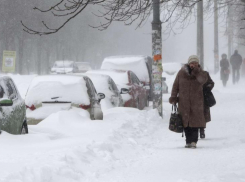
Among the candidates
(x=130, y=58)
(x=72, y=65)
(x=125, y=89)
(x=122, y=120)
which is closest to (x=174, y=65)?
(x=72, y=65)

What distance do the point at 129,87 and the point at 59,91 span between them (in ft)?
17.3

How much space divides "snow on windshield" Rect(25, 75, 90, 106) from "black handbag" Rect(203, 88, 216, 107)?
8.11ft

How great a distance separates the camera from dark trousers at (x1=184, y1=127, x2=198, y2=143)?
937 cm

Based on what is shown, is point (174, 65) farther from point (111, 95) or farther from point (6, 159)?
point (6, 159)

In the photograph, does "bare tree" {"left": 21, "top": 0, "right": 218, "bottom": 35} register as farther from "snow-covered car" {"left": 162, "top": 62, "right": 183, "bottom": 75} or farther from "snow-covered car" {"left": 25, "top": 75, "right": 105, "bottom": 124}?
"snow-covered car" {"left": 162, "top": 62, "right": 183, "bottom": 75}

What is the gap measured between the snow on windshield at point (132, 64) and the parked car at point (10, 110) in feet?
34.0

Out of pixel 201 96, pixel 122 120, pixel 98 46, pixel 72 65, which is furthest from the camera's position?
pixel 98 46

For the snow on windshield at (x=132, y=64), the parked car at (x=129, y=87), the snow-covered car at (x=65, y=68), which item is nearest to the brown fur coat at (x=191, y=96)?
→ the parked car at (x=129, y=87)

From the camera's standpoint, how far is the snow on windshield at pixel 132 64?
1998cm

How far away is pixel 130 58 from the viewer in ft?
67.8

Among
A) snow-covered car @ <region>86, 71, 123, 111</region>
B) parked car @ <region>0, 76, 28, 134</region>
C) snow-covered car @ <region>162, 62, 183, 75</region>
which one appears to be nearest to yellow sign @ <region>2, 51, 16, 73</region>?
snow-covered car @ <region>162, 62, 183, 75</region>

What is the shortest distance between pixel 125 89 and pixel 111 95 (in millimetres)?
474

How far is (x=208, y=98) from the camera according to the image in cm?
988

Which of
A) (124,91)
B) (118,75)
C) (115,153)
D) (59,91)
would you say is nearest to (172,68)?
(118,75)
